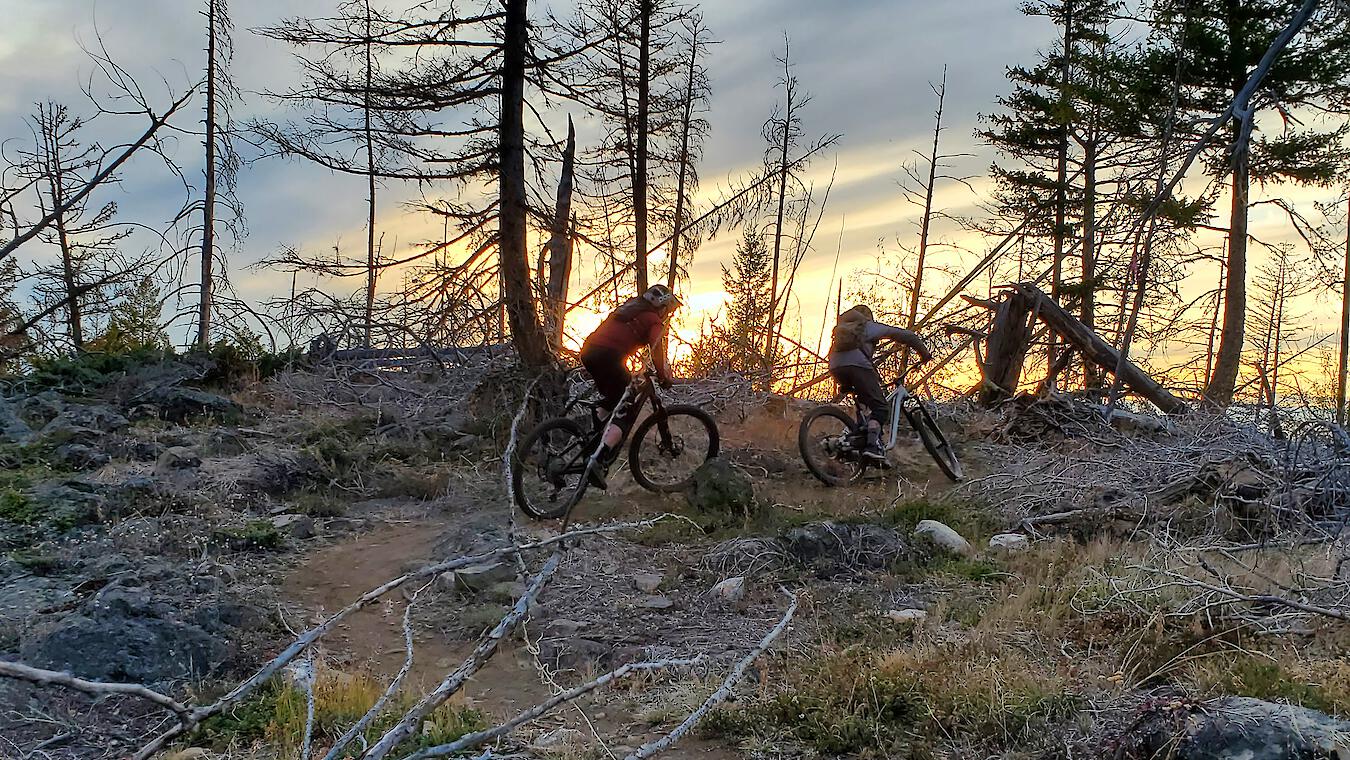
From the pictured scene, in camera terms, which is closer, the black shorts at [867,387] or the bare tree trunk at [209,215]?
the black shorts at [867,387]

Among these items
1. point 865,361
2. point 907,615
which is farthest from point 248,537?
point 865,361

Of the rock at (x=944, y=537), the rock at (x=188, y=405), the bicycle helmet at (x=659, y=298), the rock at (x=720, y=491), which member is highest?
the bicycle helmet at (x=659, y=298)

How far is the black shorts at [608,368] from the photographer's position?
7934 millimetres

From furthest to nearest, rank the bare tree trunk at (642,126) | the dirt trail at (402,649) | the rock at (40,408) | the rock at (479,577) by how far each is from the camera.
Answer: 1. the bare tree trunk at (642,126)
2. the rock at (40,408)
3. the rock at (479,577)
4. the dirt trail at (402,649)

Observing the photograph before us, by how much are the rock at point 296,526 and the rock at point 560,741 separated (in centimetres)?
430

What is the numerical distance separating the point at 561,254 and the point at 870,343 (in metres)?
5.38

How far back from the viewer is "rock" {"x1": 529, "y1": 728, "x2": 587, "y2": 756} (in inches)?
154

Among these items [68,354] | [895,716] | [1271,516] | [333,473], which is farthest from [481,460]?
[68,354]

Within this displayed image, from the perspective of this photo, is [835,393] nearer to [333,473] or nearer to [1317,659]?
[333,473]

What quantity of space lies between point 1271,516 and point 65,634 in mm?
7952

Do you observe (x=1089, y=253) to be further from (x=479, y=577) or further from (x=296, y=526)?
(x=296, y=526)

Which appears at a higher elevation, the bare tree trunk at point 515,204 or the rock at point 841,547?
the bare tree trunk at point 515,204

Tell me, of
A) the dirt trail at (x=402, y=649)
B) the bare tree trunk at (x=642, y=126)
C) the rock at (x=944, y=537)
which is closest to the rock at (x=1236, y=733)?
the dirt trail at (x=402, y=649)

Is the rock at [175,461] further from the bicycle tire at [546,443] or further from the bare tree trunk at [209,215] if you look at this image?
the bare tree trunk at [209,215]
